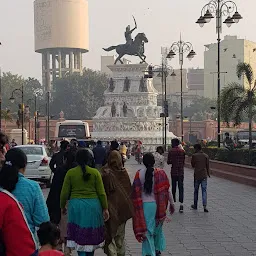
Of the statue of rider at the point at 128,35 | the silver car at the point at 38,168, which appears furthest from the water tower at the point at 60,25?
the silver car at the point at 38,168

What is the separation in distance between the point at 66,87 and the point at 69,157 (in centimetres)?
10520

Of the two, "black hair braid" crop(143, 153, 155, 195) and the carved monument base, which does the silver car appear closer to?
"black hair braid" crop(143, 153, 155, 195)

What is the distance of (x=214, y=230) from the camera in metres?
12.4

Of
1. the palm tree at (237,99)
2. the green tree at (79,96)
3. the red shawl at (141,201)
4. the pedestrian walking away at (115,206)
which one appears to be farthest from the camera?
the green tree at (79,96)

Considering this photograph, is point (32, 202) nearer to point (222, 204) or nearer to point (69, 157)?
point (69, 157)

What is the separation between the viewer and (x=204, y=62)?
140m

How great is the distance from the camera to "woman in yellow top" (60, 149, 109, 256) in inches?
308

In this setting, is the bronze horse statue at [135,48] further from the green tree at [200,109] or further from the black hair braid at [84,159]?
the black hair braid at [84,159]

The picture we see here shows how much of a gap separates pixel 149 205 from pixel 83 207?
149cm

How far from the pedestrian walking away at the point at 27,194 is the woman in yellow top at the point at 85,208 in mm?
1878

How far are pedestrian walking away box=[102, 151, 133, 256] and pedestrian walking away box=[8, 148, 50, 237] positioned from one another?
2.64 meters

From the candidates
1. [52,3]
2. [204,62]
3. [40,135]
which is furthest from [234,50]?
[40,135]

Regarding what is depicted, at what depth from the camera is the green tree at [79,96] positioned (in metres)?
112

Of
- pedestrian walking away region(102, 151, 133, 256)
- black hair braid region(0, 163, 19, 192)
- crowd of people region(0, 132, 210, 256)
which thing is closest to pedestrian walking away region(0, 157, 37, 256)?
crowd of people region(0, 132, 210, 256)
